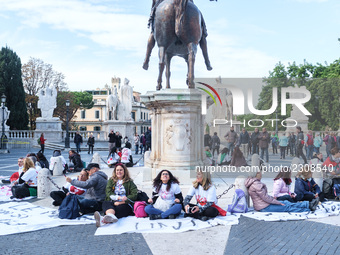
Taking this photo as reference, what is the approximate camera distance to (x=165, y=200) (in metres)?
6.65

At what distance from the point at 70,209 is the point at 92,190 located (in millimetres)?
687

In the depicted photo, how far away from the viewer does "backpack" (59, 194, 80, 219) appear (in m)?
6.67

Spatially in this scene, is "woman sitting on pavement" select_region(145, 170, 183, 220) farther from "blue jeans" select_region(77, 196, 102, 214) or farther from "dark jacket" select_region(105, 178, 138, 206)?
"blue jeans" select_region(77, 196, 102, 214)

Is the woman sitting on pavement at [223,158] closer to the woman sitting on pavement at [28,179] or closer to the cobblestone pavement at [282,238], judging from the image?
the cobblestone pavement at [282,238]

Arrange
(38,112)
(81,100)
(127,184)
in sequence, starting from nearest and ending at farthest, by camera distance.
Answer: (127,184), (38,112), (81,100)

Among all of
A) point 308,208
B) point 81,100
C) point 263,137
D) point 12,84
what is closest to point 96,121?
point 81,100

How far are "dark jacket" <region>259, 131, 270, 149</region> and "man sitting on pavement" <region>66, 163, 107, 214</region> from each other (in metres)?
7.96

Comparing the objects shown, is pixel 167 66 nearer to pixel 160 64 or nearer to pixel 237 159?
pixel 160 64

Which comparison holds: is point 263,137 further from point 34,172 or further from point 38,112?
point 38,112

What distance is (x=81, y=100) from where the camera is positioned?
258 ft

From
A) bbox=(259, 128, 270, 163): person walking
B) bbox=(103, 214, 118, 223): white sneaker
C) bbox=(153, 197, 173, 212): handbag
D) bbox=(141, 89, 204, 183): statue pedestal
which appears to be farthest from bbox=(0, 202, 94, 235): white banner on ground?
bbox=(259, 128, 270, 163): person walking

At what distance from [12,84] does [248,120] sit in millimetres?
39821

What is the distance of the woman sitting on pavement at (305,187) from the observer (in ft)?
24.3

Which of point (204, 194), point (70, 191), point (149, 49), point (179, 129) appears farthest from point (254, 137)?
point (70, 191)
